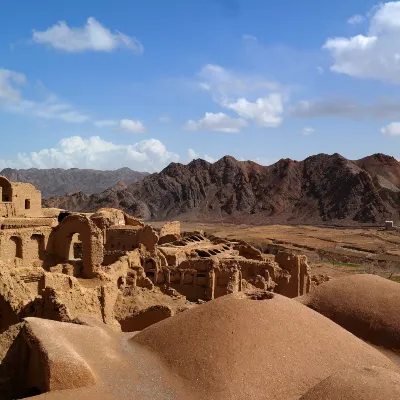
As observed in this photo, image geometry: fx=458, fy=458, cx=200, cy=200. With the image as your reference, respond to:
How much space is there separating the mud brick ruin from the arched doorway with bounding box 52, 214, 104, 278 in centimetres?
4

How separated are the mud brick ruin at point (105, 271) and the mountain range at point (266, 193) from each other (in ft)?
234

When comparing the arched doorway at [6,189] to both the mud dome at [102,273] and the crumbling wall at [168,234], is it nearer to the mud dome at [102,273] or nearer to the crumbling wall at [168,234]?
the mud dome at [102,273]

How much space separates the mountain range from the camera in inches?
3952

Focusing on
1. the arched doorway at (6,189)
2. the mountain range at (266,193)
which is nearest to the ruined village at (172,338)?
the arched doorway at (6,189)

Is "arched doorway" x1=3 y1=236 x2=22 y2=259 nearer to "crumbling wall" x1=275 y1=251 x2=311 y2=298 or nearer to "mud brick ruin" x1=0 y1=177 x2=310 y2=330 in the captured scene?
"mud brick ruin" x1=0 y1=177 x2=310 y2=330

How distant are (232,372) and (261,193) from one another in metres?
102

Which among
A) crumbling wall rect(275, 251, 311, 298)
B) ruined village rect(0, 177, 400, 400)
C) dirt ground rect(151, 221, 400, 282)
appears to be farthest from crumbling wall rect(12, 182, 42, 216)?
dirt ground rect(151, 221, 400, 282)

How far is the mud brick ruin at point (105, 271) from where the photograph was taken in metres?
13.3

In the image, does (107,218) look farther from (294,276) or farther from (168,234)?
(294,276)

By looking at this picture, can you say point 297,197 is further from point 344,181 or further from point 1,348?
point 1,348

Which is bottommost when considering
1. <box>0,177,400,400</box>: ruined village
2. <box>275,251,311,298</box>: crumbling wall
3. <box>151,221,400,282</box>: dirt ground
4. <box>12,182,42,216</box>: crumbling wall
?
<box>151,221,400,282</box>: dirt ground

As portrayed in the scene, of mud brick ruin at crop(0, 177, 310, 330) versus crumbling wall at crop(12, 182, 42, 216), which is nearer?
mud brick ruin at crop(0, 177, 310, 330)

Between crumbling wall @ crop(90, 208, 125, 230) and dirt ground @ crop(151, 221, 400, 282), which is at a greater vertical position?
crumbling wall @ crop(90, 208, 125, 230)

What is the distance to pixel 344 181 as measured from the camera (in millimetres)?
107062
